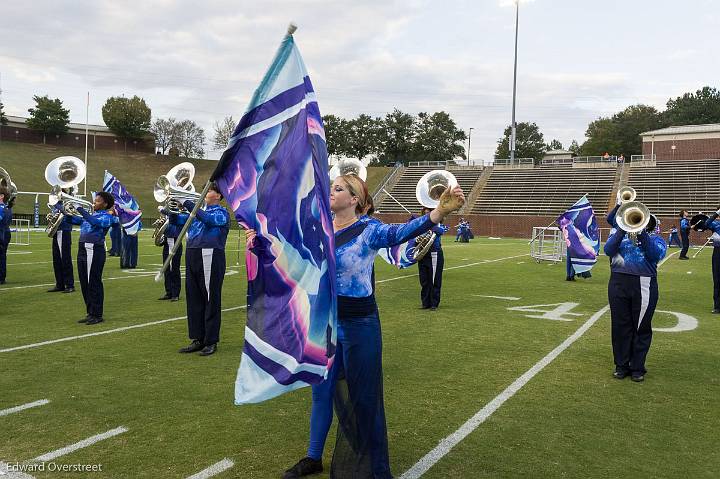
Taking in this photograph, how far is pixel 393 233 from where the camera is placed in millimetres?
3080

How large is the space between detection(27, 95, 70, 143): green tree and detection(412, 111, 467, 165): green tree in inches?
1569

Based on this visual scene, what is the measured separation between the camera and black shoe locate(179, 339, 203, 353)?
6.29 metres

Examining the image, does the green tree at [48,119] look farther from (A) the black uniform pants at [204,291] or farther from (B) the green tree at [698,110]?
(B) the green tree at [698,110]

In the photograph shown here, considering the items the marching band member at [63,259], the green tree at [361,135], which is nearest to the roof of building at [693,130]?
the green tree at [361,135]

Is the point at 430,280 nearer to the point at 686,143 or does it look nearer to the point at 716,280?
the point at 716,280

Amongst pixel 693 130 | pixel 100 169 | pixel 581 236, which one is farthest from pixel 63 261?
pixel 693 130

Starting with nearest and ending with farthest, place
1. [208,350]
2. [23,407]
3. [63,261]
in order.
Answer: [23,407] < [208,350] < [63,261]

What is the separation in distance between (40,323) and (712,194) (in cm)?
4160

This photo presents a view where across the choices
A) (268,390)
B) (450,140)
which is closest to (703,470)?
(268,390)

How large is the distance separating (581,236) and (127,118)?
62604 mm

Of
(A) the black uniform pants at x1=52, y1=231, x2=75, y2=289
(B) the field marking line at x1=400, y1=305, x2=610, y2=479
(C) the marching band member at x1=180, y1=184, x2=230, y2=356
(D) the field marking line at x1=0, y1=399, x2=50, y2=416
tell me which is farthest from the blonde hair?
(A) the black uniform pants at x1=52, y1=231, x2=75, y2=289

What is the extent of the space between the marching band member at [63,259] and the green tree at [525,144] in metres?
73.9

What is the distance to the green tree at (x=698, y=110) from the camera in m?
76.1

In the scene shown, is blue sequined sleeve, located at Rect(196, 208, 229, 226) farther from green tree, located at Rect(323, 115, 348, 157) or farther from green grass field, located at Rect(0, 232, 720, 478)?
green tree, located at Rect(323, 115, 348, 157)
